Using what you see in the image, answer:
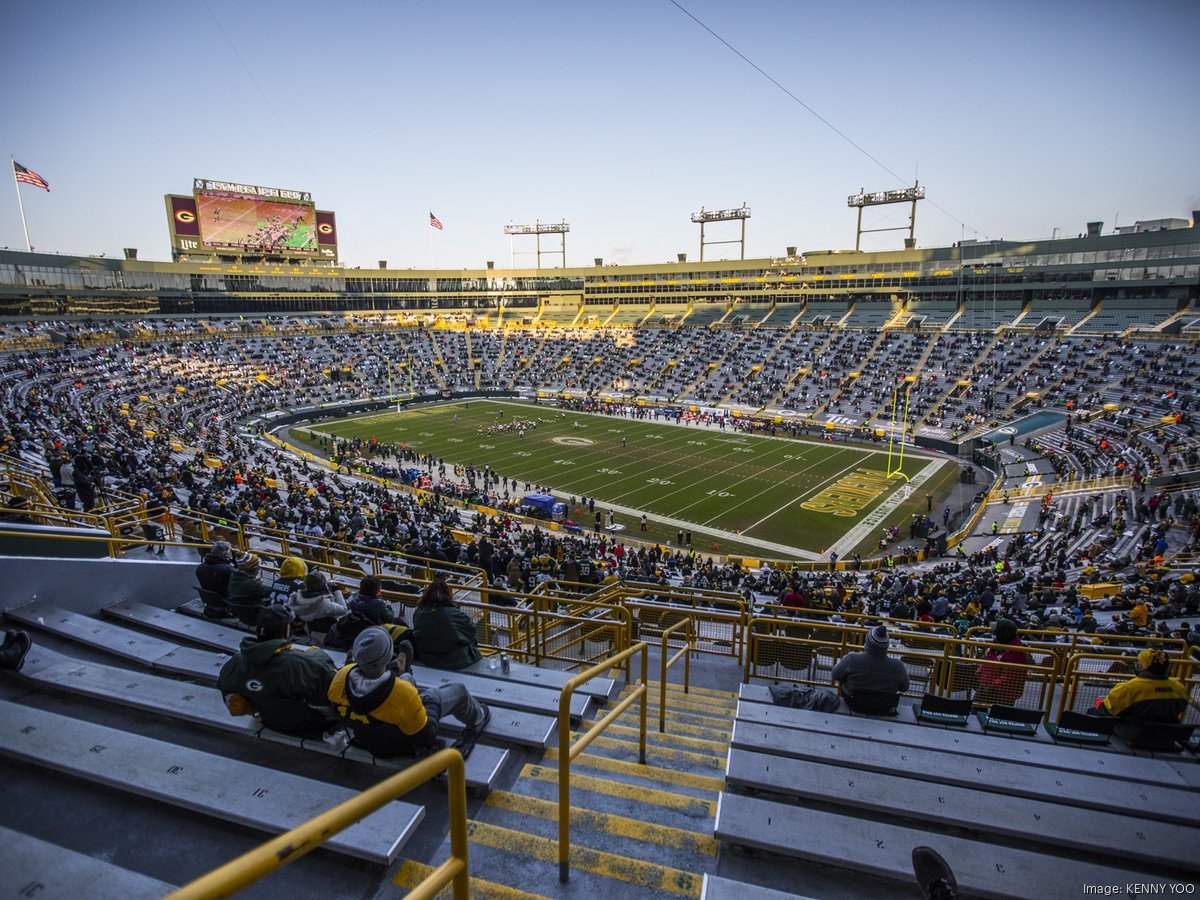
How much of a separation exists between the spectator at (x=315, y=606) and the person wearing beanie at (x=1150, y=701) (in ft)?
23.1

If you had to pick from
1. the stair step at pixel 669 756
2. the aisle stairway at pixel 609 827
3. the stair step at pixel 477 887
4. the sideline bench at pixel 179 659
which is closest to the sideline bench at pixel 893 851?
the aisle stairway at pixel 609 827

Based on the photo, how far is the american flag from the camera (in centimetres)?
4416

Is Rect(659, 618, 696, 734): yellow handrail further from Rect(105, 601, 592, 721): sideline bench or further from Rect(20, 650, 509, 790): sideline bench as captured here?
Rect(20, 650, 509, 790): sideline bench

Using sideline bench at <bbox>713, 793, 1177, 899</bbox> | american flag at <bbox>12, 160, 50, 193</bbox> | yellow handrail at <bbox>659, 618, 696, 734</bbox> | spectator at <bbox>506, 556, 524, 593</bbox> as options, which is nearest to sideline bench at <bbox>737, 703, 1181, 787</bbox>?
yellow handrail at <bbox>659, 618, 696, 734</bbox>

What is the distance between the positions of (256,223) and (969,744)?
287 feet

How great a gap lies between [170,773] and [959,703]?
5.97m

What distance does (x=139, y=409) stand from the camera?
145 feet

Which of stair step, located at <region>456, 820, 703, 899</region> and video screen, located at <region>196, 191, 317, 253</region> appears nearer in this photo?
stair step, located at <region>456, 820, 703, 899</region>

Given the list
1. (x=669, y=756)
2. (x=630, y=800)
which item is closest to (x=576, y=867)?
(x=630, y=800)

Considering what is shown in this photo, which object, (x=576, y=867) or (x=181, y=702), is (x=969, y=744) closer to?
(x=576, y=867)

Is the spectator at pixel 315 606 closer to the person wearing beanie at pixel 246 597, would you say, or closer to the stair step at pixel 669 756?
the person wearing beanie at pixel 246 597

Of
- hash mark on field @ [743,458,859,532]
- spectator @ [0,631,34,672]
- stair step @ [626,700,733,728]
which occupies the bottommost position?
hash mark on field @ [743,458,859,532]

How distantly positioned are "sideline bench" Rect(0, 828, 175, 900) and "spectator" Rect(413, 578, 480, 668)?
295 centimetres

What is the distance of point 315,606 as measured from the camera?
635 centimetres
